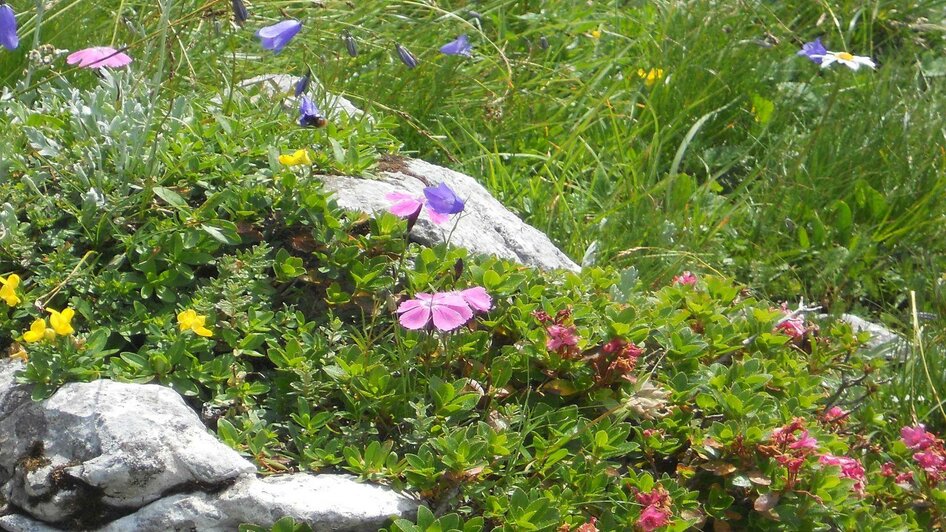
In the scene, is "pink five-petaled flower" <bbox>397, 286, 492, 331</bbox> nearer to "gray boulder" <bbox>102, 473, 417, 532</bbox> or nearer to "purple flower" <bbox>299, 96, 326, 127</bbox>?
"gray boulder" <bbox>102, 473, 417, 532</bbox>

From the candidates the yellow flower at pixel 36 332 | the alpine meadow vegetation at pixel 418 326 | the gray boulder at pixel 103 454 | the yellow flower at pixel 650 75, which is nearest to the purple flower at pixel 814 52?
the yellow flower at pixel 650 75

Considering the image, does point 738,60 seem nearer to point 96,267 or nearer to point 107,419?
point 96,267

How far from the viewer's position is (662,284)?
316 centimetres

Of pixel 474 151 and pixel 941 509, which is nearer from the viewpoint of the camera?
pixel 941 509

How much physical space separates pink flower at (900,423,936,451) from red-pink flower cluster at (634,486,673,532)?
866 millimetres

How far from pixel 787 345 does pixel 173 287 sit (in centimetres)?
159

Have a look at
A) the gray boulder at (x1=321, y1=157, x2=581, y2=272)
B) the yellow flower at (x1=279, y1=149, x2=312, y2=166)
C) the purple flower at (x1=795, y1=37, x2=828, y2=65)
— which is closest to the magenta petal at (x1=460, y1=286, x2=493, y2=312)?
the gray boulder at (x1=321, y1=157, x2=581, y2=272)

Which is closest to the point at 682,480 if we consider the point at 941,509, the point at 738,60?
the point at 941,509

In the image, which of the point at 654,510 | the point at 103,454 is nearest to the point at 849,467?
the point at 654,510

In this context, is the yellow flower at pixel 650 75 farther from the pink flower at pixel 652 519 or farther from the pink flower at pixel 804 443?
the pink flower at pixel 652 519

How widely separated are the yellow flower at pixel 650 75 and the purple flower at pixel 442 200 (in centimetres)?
233

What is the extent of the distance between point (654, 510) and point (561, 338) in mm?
430

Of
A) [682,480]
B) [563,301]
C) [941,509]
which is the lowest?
[941,509]

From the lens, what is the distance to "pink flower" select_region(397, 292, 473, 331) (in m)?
2.03
